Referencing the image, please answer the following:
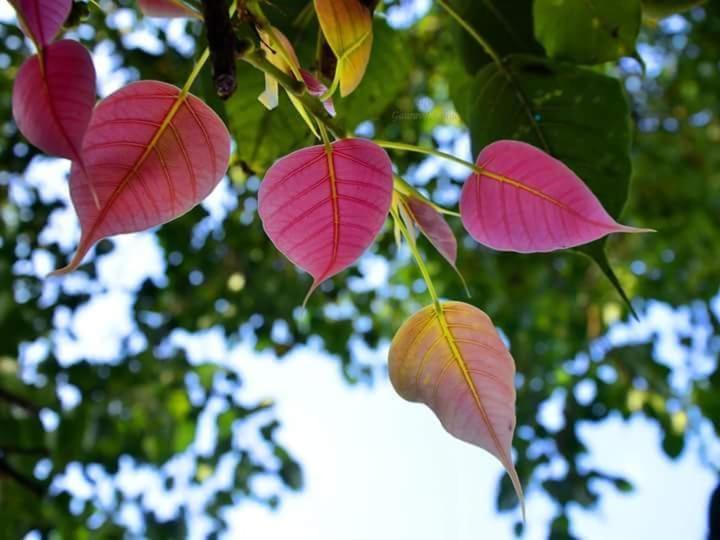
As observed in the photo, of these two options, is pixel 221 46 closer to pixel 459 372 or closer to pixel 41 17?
pixel 41 17

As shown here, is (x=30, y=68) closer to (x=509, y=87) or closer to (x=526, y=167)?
(x=526, y=167)

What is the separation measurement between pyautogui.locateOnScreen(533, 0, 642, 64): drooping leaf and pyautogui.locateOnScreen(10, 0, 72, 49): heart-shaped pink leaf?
31 cm

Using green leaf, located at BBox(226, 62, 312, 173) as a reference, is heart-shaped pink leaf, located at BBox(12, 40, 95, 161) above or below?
below

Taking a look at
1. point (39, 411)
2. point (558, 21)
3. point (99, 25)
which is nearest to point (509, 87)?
point (558, 21)

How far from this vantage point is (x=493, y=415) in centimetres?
29

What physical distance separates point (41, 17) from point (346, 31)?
10 centimetres

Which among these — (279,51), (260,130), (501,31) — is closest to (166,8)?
(279,51)

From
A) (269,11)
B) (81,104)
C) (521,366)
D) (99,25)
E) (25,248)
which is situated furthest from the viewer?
(521,366)

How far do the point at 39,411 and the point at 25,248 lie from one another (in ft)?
1.04

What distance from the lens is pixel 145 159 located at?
0.25 metres

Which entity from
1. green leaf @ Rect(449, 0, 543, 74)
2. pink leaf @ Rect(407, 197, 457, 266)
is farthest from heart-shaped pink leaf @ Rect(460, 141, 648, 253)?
green leaf @ Rect(449, 0, 543, 74)

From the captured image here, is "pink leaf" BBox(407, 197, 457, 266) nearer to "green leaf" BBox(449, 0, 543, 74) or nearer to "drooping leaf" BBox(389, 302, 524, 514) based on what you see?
"drooping leaf" BBox(389, 302, 524, 514)

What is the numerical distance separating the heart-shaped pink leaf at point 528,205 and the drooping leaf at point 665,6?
Result: 0.90 ft

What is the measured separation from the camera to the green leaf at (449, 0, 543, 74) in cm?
51
